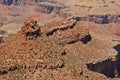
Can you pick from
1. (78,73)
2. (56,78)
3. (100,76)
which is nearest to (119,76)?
(100,76)

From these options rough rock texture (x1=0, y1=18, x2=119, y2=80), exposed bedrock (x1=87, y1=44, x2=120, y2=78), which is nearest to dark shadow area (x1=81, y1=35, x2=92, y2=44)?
rough rock texture (x1=0, y1=18, x2=119, y2=80)

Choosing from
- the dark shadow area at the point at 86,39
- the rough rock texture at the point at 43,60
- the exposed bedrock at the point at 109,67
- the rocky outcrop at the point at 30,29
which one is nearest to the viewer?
the rough rock texture at the point at 43,60

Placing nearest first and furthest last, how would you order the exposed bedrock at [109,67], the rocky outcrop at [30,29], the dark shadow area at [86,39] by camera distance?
the rocky outcrop at [30,29], the exposed bedrock at [109,67], the dark shadow area at [86,39]

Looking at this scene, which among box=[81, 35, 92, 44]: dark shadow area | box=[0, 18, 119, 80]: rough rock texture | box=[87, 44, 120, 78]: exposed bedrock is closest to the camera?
box=[0, 18, 119, 80]: rough rock texture

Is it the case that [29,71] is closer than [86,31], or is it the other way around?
[29,71]

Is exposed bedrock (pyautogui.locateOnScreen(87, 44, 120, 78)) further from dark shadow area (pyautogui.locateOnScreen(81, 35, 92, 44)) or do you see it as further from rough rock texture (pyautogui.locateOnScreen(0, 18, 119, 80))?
dark shadow area (pyautogui.locateOnScreen(81, 35, 92, 44))

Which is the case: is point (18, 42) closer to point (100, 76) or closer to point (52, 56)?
point (52, 56)

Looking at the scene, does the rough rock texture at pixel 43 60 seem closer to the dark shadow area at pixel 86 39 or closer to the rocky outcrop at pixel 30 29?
the rocky outcrop at pixel 30 29

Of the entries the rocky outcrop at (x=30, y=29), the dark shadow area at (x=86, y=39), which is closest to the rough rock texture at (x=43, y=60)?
the rocky outcrop at (x=30, y=29)

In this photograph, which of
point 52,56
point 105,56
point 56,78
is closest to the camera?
point 56,78

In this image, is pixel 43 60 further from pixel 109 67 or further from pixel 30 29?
pixel 109 67

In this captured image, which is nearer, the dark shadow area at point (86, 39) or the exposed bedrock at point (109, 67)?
the exposed bedrock at point (109, 67)
